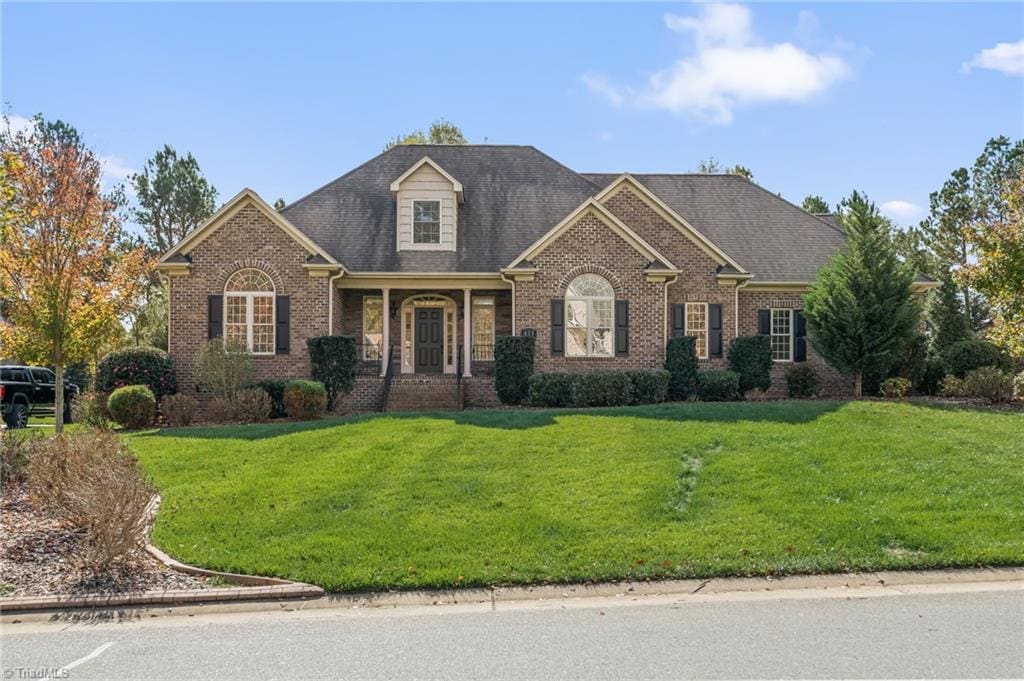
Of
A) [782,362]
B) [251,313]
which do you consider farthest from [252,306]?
[782,362]

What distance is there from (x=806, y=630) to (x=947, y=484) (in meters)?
5.16

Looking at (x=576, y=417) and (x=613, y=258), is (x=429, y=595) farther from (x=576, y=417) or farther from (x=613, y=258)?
(x=613, y=258)

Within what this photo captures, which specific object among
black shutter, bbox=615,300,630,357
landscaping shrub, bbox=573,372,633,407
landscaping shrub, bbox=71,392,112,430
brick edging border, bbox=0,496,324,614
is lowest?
brick edging border, bbox=0,496,324,614

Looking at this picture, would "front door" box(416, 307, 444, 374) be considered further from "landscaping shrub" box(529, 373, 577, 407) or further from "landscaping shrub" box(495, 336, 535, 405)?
"landscaping shrub" box(529, 373, 577, 407)

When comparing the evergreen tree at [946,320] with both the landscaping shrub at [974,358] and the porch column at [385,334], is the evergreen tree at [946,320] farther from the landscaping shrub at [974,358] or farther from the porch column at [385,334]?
the porch column at [385,334]

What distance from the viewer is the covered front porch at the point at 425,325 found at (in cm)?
2227

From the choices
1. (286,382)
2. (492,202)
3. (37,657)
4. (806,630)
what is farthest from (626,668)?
(492,202)

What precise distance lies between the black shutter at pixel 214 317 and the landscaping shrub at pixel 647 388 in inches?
420

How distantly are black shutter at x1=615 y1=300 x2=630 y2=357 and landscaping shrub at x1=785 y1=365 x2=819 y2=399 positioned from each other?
493 cm

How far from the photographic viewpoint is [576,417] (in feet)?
Answer: 49.9

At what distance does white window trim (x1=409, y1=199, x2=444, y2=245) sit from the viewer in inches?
879

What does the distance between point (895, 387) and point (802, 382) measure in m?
2.35

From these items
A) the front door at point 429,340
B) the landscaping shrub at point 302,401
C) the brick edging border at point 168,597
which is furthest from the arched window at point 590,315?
the brick edging border at point 168,597

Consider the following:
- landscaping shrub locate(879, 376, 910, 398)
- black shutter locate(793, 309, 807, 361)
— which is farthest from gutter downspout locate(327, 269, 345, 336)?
landscaping shrub locate(879, 376, 910, 398)
